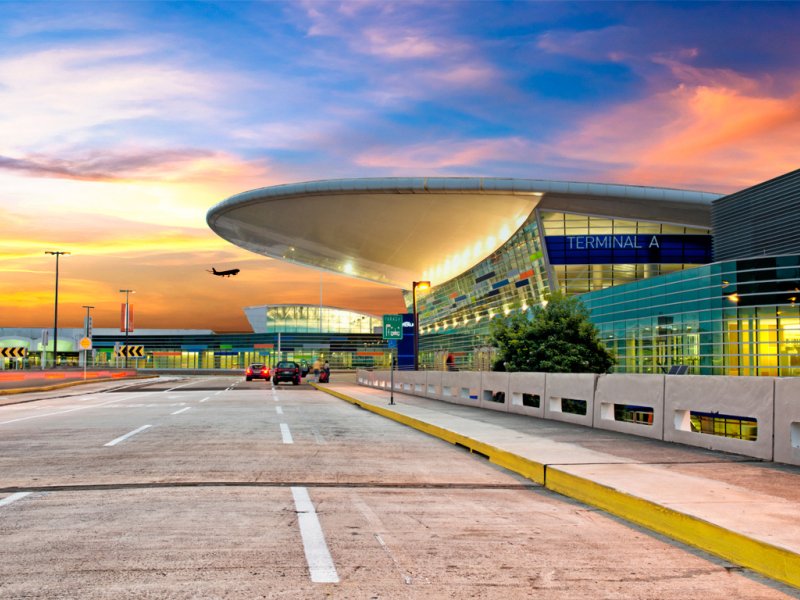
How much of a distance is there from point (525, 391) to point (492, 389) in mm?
2686

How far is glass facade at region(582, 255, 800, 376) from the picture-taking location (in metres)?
35.2

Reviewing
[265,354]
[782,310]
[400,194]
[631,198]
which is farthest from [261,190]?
[265,354]

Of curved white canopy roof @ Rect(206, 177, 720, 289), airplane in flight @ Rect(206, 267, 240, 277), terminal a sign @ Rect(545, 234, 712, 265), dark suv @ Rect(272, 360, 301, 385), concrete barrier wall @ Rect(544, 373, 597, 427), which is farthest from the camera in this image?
airplane in flight @ Rect(206, 267, 240, 277)

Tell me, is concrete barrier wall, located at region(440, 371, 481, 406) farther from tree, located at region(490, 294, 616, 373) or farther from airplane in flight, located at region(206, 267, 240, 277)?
airplane in flight, located at region(206, 267, 240, 277)

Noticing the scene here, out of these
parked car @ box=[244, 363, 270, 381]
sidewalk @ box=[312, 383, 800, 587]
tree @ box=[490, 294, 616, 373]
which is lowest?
parked car @ box=[244, 363, 270, 381]

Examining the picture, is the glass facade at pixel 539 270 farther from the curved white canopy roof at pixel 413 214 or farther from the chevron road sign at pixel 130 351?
the chevron road sign at pixel 130 351

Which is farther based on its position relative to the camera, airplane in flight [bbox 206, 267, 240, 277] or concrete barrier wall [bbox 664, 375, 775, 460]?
airplane in flight [bbox 206, 267, 240, 277]

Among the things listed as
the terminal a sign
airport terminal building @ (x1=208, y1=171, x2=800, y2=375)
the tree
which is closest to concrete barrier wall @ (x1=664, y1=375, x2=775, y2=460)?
the tree

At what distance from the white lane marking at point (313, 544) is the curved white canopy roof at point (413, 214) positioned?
161 ft

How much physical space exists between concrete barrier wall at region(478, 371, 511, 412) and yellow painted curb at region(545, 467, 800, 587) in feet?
38.6

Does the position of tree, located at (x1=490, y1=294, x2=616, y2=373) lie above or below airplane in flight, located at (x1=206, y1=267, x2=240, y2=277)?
below

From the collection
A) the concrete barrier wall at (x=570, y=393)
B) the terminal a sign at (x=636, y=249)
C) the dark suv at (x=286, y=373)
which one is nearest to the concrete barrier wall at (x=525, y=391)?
the concrete barrier wall at (x=570, y=393)

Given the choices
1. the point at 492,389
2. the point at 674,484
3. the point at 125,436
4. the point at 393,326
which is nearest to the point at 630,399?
the point at 674,484

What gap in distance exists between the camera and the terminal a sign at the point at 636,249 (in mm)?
57250
